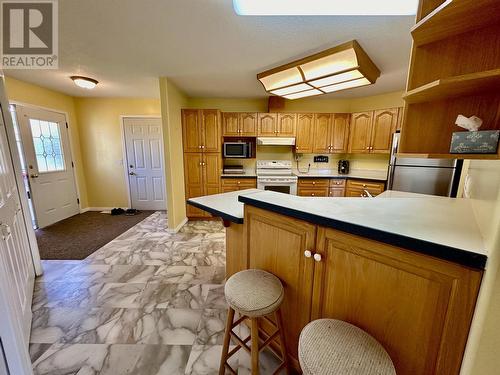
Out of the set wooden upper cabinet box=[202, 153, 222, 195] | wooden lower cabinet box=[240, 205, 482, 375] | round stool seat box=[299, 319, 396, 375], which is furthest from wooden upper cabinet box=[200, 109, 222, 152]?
round stool seat box=[299, 319, 396, 375]

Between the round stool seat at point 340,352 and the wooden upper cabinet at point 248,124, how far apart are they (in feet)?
12.1

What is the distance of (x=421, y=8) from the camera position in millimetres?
915

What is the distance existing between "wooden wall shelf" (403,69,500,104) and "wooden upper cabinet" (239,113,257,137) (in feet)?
10.9

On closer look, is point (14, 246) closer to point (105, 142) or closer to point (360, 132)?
point (105, 142)

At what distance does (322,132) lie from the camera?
4090 mm

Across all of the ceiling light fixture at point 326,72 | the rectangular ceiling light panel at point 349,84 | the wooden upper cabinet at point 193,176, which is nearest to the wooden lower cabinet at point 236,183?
the wooden upper cabinet at point 193,176

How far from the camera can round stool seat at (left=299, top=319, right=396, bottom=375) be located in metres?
0.68

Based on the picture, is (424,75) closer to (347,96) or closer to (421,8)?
(421,8)

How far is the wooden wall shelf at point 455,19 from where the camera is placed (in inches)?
27.5

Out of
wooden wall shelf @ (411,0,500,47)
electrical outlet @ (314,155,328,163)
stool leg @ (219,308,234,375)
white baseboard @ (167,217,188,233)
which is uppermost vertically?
wooden wall shelf @ (411,0,500,47)

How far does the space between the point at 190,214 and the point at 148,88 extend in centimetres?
245

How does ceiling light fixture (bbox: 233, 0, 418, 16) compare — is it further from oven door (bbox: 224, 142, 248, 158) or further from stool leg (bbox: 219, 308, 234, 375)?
oven door (bbox: 224, 142, 248, 158)

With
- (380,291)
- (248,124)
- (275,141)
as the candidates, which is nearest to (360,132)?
(275,141)

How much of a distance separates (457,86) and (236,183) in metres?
3.42
